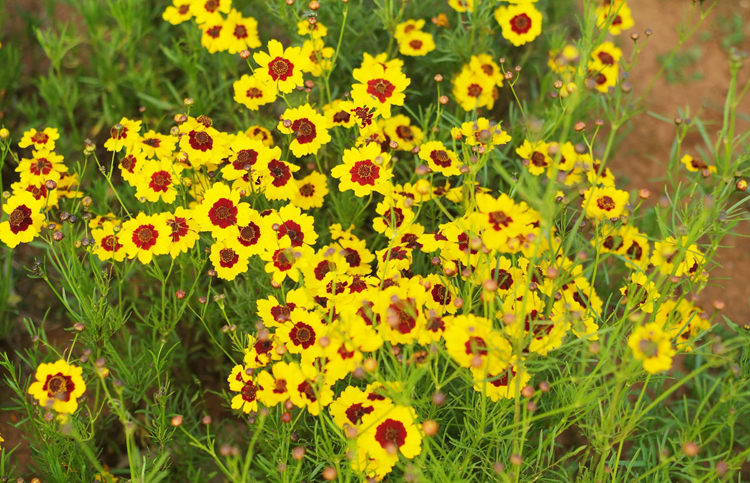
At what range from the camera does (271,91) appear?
281 cm

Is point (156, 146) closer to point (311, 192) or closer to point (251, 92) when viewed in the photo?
point (251, 92)

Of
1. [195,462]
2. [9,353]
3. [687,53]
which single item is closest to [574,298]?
[195,462]

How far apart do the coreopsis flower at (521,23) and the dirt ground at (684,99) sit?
1.45 meters

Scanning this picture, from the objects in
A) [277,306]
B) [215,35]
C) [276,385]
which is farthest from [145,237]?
[215,35]

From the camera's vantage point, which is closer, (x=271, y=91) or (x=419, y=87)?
(x=271, y=91)

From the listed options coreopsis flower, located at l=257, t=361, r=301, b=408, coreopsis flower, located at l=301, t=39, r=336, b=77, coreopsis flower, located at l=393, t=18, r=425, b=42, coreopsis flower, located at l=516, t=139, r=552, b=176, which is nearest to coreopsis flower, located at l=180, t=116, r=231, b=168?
coreopsis flower, located at l=301, t=39, r=336, b=77

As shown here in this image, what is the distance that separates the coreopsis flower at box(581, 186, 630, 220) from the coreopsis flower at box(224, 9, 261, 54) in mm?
1898

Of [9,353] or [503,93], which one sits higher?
[503,93]

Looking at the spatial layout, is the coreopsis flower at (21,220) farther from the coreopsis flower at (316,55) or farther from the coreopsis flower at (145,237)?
the coreopsis flower at (316,55)

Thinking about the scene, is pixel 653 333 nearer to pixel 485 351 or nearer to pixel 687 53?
pixel 485 351

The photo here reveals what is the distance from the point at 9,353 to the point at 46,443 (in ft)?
3.75

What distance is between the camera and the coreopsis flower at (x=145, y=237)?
2.34 metres

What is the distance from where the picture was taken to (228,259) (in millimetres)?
2398

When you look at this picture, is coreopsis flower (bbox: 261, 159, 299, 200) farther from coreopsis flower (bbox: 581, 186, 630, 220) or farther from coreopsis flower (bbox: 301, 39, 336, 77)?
coreopsis flower (bbox: 581, 186, 630, 220)
